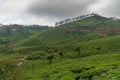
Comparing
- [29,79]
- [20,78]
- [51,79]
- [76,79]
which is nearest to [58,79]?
[51,79]

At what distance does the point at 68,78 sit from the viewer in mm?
133250

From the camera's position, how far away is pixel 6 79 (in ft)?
566

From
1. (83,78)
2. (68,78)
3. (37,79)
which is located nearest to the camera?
(83,78)

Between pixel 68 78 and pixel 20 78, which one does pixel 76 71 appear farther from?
pixel 20 78

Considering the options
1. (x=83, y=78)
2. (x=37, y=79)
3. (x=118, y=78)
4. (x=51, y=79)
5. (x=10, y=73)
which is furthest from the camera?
(x=10, y=73)

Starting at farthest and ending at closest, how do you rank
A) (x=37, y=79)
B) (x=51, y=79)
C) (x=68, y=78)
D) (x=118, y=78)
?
(x=37, y=79)
(x=51, y=79)
(x=68, y=78)
(x=118, y=78)

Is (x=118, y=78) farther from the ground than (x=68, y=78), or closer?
farther from the ground

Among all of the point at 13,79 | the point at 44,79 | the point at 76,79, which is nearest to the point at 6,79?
the point at 13,79

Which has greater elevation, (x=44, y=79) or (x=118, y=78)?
(x=118, y=78)

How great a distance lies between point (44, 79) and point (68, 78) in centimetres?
2029

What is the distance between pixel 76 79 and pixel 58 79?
15488 mm

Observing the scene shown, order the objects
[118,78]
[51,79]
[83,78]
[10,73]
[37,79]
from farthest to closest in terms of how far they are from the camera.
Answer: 1. [10,73]
2. [37,79]
3. [51,79]
4. [83,78]
5. [118,78]

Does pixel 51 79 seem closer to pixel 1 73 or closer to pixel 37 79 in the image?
pixel 37 79

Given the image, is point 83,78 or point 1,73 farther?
point 1,73
